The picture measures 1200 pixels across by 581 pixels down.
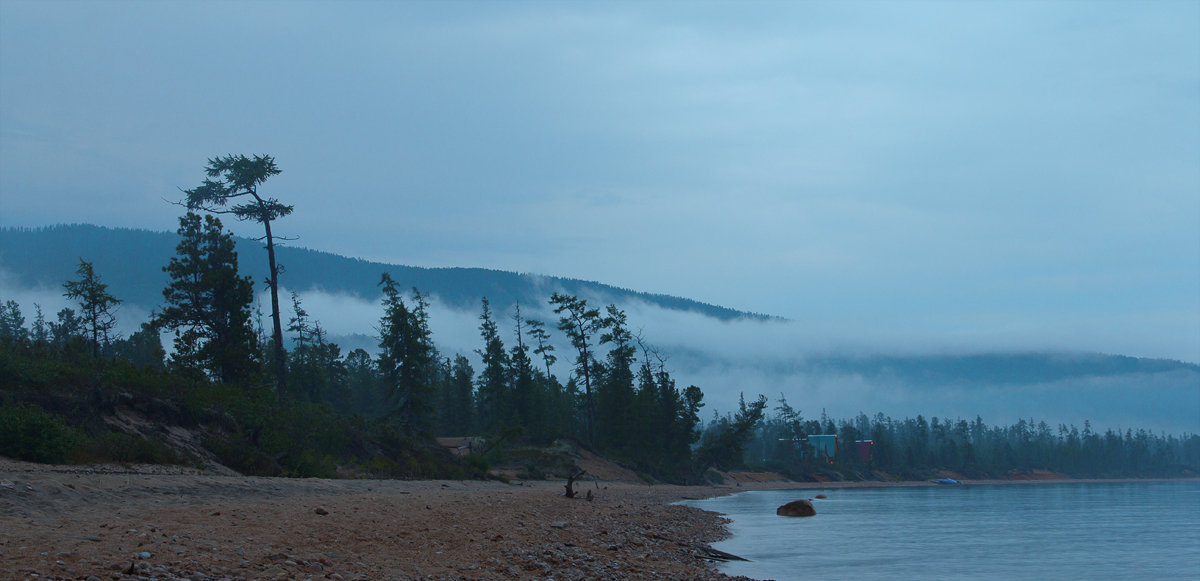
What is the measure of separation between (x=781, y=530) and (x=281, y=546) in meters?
23.8

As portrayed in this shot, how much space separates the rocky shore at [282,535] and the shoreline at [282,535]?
36 millimetres

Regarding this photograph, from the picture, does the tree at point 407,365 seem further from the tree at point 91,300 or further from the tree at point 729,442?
the tree at point 729,442

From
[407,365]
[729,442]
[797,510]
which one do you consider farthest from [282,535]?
[729,442]

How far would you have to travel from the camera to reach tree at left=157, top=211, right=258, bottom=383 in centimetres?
3788

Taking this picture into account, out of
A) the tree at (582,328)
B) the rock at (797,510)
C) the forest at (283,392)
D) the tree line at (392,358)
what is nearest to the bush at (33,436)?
the forest at (283,392)

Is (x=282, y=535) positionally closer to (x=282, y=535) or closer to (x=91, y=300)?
(x=282, y=535)

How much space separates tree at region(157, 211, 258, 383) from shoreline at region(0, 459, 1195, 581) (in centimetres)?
1390

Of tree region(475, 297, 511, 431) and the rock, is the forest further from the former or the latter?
the rock

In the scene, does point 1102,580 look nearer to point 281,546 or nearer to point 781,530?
point 781,530

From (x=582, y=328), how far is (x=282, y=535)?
214ft

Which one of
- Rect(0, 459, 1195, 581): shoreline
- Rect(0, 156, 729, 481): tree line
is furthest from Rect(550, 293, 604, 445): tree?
Rect(0, 459, 1195, 581): shoreline

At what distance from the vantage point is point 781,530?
112 ft

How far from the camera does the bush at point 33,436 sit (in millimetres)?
18422

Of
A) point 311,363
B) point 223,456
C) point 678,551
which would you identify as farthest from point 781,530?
point 311,363
